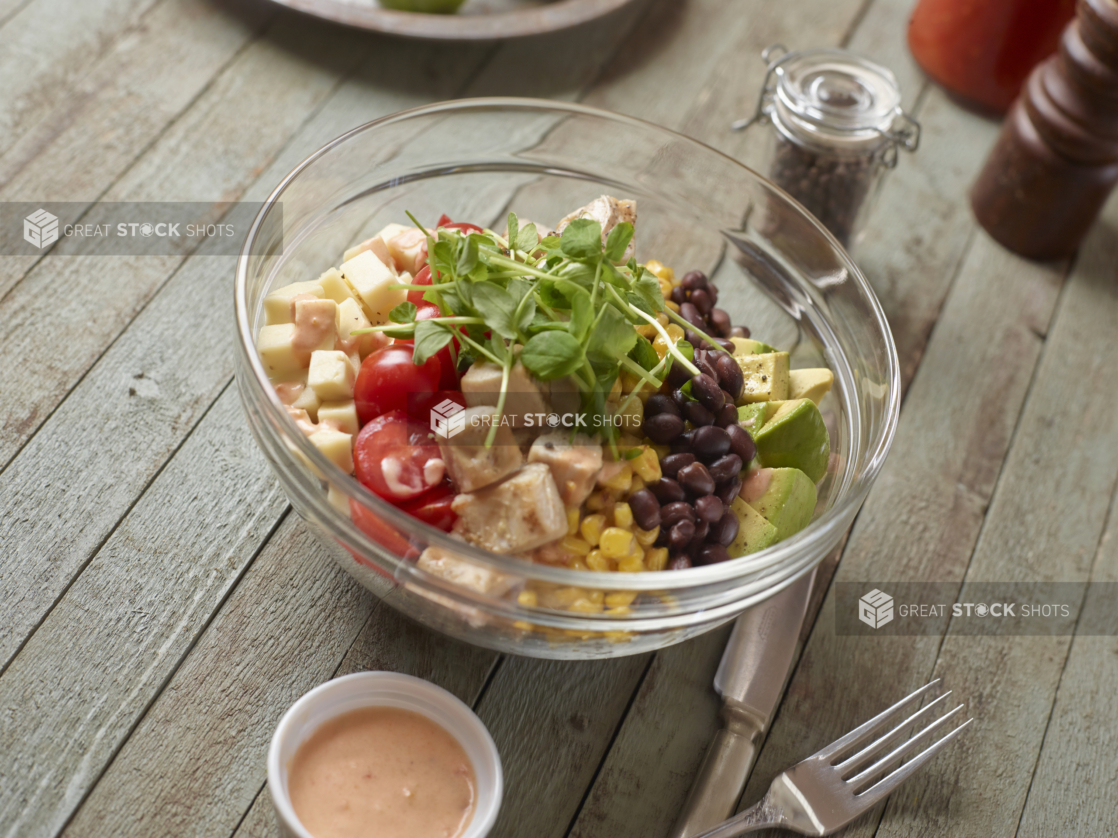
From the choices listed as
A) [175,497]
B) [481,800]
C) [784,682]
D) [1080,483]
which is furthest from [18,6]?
[1080,483]

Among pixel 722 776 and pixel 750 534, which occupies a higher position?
pixel 750 534

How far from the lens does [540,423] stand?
1.44m

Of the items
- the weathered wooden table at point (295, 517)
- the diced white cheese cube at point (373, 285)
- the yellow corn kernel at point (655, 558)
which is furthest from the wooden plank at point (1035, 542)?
the diced white cheese cube at point (373, 285)

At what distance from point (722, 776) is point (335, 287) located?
3.40ft

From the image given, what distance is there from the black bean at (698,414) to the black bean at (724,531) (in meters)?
0.15

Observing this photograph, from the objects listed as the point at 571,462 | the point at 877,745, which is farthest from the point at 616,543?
the point at 877,745

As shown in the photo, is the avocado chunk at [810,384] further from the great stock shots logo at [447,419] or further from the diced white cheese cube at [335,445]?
the diced white cheese cube at [335,445]

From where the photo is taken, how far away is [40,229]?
1.98 meters

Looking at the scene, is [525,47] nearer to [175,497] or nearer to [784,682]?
[175,497]

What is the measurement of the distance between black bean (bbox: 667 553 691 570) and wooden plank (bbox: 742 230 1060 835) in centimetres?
40

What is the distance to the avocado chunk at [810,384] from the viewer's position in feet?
5.60

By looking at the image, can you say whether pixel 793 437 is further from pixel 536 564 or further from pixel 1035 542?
pixel 1035 542

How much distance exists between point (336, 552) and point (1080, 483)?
162 cm

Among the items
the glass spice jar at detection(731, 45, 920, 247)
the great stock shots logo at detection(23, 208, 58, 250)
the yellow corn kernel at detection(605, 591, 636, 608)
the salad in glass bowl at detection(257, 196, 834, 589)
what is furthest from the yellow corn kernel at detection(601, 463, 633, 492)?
the great stock shots logo at detection(23, 208, 58, 250)
